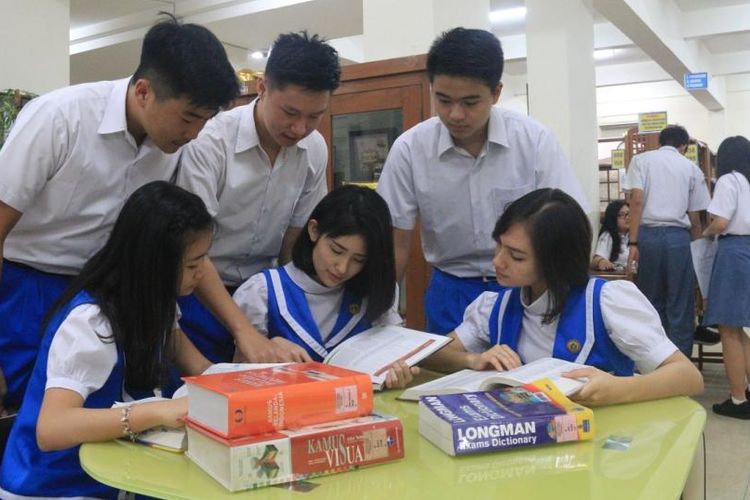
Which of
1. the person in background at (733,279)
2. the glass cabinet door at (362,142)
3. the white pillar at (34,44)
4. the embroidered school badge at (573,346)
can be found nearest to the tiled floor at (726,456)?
the person in background at (733,279)

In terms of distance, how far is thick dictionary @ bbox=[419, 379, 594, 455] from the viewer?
38.5 inches

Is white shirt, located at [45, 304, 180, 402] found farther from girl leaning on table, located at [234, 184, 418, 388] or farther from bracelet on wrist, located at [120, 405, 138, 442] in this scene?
girl leaning on table, located at [234, 184, 418, 388]

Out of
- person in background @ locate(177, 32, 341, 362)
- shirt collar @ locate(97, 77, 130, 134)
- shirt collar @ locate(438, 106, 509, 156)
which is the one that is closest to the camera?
shirt collar @ locate(97, 77, 130, 134)

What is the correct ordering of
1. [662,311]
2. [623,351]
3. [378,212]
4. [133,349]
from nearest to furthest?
[133,349], [623,351], [378,212], [662,311]

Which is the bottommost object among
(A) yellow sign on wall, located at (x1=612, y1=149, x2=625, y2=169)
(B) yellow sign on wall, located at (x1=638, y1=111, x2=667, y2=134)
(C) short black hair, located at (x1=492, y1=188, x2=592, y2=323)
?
(C) short black hair, located at (x1=492, y1=188, x2=592, y2=323)

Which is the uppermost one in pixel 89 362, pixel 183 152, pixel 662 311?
pixel 183 152

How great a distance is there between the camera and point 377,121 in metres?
2.90

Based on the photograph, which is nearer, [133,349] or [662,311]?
[133,349]

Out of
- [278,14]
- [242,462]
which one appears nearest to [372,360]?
[242,462]

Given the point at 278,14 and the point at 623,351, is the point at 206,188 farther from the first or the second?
the point at 278,14

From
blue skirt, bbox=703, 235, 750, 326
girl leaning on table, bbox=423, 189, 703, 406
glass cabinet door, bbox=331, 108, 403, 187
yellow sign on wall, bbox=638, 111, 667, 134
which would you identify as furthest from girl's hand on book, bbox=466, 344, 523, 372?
yellow sign on wall, bbox=638, 111, 667, 134

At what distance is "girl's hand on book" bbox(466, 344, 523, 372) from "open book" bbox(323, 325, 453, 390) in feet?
0.26

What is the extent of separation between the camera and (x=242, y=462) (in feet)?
2.81

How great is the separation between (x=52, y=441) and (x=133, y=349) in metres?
0.23
